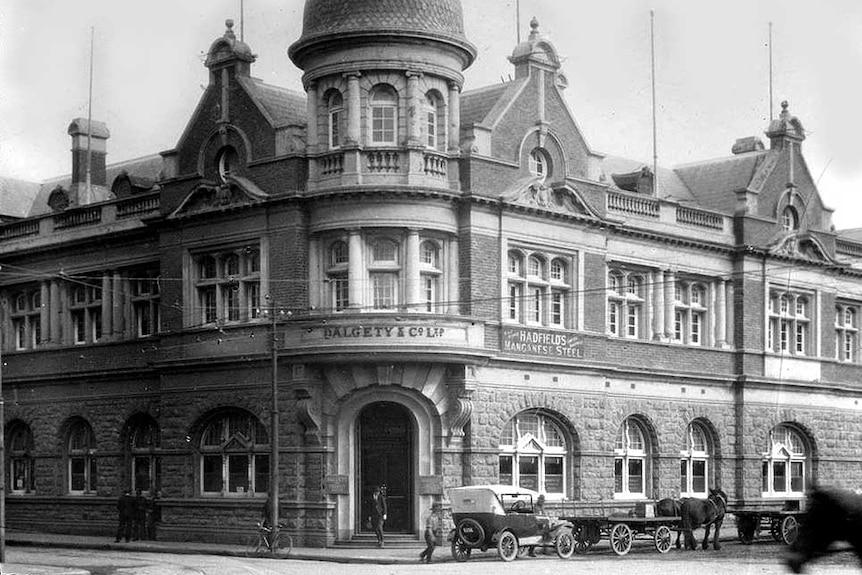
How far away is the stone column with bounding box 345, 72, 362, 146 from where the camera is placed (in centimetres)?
3362

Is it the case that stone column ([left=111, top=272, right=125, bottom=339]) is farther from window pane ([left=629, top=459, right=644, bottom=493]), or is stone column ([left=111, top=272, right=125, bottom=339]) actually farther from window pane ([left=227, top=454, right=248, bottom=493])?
window pane ([left=629, top=459, right=644, bottom=493])

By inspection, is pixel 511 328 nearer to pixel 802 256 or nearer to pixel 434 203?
pixel 434 203

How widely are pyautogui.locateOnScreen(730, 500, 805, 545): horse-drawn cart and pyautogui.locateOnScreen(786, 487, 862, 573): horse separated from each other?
82.5 ft

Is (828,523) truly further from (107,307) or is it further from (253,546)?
(107,307)

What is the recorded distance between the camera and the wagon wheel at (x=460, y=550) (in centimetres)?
2956

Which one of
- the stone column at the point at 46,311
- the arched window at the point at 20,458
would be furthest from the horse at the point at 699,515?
the arched window at the point at 20,458

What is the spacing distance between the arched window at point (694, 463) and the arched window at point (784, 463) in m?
2.61

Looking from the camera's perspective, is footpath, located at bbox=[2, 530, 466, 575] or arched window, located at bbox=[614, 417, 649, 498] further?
arched window, located at bbox=[614, 417, 649, 498]

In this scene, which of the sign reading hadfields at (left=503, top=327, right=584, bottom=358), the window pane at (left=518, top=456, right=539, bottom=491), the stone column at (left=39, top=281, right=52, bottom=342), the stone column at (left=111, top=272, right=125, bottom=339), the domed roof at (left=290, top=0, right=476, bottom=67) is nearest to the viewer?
the domed roof at (left=290, top=0, right=476, bottom=67)

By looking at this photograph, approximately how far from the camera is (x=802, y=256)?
1784 inches

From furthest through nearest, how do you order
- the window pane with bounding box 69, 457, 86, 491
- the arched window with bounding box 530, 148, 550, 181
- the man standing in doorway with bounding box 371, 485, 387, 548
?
the window pane with bounding box 69, 457, 86, 491, the arched window with bounding box 530, 148, 550, 181, the man standing in doorway with bounding box 371, 485, 387, 548

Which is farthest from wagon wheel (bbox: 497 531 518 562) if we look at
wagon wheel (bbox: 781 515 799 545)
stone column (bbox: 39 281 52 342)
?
stone column (bbox: 39 281 52 342)

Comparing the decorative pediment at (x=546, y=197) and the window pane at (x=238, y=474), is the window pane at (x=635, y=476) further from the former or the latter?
the window pane at (x=238, y=474)

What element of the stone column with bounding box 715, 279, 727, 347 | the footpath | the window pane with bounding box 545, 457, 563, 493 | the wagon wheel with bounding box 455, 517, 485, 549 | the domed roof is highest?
the domed roof
